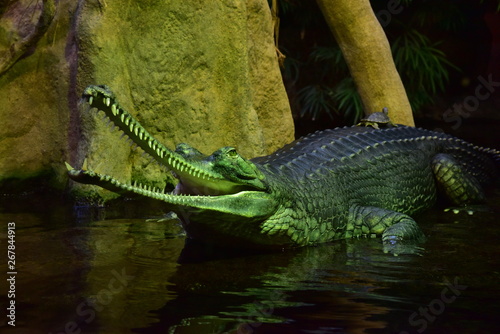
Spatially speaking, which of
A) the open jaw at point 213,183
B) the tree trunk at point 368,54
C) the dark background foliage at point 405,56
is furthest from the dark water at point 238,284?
the dark background foliage at point 405,56

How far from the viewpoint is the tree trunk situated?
604cm

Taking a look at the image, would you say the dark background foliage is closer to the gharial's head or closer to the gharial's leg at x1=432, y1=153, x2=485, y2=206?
the gharial's leg at x1=432, y1=153, x2=485, y2=206

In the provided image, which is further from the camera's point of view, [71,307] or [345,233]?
[345,233]

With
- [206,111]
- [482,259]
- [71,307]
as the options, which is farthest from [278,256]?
[206,111]

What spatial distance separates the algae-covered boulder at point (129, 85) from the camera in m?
5.25

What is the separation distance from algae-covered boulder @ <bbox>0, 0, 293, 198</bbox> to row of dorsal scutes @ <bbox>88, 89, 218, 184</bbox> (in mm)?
1927

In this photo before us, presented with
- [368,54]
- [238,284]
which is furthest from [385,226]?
[368,54]

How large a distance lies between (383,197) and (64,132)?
2594 millimetres

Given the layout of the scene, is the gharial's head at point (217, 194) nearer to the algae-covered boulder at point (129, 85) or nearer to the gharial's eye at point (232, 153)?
the gharial's eye at point (232, 153)

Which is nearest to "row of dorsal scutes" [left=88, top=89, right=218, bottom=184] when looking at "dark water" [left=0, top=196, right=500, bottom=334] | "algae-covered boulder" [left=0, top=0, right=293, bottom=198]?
"dark water" [left=0, top=196, right=500, bottom=334]

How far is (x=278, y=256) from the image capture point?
382 centimetres

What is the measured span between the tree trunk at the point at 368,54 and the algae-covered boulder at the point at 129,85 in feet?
2.79

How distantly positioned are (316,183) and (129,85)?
2.03 meters

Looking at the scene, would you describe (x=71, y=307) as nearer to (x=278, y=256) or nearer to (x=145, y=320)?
(x=145, y=320)
